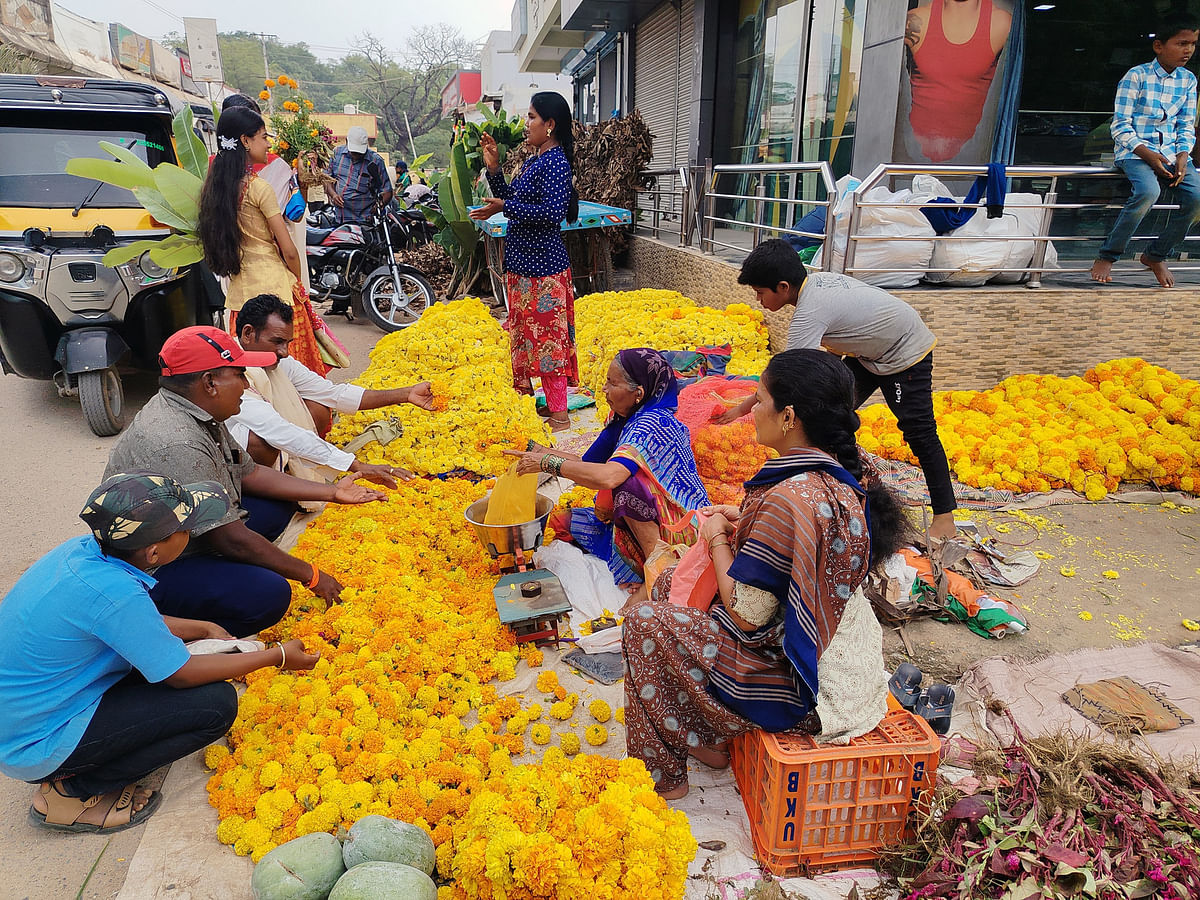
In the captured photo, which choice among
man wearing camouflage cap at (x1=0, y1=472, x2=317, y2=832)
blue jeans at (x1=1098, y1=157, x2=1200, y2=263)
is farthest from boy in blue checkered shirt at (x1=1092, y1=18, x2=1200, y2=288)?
man wearing camouflage cap at (x1=0, y1=472, x2=317, y2=832)

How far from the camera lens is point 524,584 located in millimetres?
3377

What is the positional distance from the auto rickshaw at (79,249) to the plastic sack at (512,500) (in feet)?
14.9

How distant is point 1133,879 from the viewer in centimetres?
192

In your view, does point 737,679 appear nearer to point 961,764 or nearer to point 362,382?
point 961,764

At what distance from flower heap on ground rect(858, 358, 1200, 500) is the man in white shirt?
3.36m

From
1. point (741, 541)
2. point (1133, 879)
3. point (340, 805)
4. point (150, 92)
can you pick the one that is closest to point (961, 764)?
point (1133, 879)

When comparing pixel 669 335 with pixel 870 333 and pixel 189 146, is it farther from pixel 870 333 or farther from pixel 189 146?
pixel 189 146

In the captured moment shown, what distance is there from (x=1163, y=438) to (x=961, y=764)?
374 cm

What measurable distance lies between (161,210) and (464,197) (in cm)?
583

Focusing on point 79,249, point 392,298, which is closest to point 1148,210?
point 392,298

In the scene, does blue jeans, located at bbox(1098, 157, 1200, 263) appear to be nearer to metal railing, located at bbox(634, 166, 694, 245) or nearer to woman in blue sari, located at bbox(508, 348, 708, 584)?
metal railing, located at bbox(634, 166, 694, 245)

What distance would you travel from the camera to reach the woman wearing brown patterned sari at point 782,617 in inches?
83.2

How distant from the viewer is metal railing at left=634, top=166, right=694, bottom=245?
9914mm

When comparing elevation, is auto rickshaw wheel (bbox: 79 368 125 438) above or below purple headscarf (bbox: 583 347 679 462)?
below
